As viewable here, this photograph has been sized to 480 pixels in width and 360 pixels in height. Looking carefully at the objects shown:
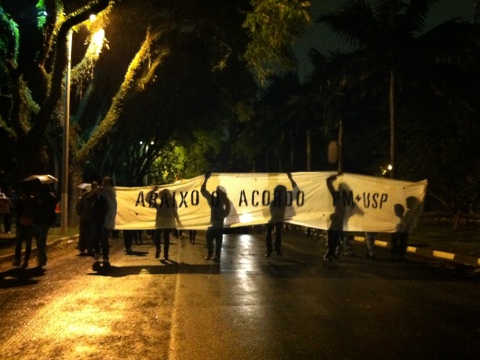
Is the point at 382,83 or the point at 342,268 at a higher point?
the point at 382,83

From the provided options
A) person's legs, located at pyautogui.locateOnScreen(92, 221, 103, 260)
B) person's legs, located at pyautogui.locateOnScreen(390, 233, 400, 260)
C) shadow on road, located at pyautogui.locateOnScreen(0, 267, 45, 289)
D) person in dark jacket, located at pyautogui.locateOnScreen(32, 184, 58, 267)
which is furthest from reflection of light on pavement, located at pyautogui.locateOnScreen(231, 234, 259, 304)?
person in dark jacket, located at pyautogui.locateOnScreen(32, 184, 58, 267)

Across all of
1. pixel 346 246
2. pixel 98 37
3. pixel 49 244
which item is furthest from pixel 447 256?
pixel 98 37

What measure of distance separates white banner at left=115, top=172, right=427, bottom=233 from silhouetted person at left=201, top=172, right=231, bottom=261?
0.07 feet

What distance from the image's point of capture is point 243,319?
7.44 meters

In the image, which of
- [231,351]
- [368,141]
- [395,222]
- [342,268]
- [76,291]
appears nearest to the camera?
[231,351]

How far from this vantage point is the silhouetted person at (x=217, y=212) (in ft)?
42.6

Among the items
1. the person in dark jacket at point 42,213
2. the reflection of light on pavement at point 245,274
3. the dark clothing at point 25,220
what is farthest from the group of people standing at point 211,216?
the dark clothing at point 25,220

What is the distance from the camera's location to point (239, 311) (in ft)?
25.8

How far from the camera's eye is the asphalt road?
6.20 meters

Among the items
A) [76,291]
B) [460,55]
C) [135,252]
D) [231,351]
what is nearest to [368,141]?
[460,55]

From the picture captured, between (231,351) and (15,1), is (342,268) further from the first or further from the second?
(15,1)

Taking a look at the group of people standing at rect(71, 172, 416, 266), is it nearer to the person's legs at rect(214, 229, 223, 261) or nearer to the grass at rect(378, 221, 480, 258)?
the person's legs at rect(214, 229, 223, 261)

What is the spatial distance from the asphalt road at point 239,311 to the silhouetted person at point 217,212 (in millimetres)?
566

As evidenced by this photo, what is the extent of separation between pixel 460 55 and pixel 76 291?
1728 centimetres
